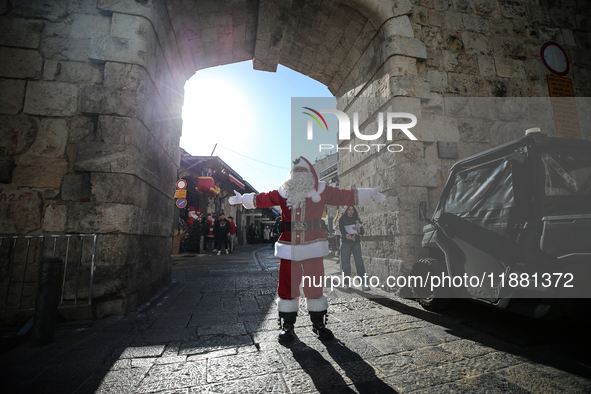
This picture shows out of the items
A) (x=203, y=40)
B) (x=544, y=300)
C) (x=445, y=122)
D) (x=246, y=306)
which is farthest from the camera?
(x=203, y=40)

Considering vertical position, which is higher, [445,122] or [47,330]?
[445,122]

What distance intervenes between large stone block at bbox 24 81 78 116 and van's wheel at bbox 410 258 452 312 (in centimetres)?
464

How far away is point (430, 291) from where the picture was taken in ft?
10.4

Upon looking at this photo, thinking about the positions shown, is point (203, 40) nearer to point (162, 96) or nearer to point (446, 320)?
point (162, 96)

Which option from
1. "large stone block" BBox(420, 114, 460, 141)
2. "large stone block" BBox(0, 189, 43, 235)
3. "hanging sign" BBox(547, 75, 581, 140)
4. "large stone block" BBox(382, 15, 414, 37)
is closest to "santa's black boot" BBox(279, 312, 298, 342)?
"large stone block" BBox(0, 189, 43, 235)

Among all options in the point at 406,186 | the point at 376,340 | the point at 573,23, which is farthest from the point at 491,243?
the point at 573,23

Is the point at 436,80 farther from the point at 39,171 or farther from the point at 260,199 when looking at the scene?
the point at 39,171

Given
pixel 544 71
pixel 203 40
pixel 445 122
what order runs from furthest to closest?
pixel 203 40, pixel 544 71, pixel 445 122

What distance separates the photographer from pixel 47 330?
2.46 m

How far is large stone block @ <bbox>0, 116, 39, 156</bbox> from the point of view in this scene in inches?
131

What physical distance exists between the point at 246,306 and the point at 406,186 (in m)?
2.81

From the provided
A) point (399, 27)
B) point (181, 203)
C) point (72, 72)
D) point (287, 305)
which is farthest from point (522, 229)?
point (181, 203)

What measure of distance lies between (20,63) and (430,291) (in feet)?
18.6

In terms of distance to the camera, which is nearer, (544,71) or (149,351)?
(149,351)
